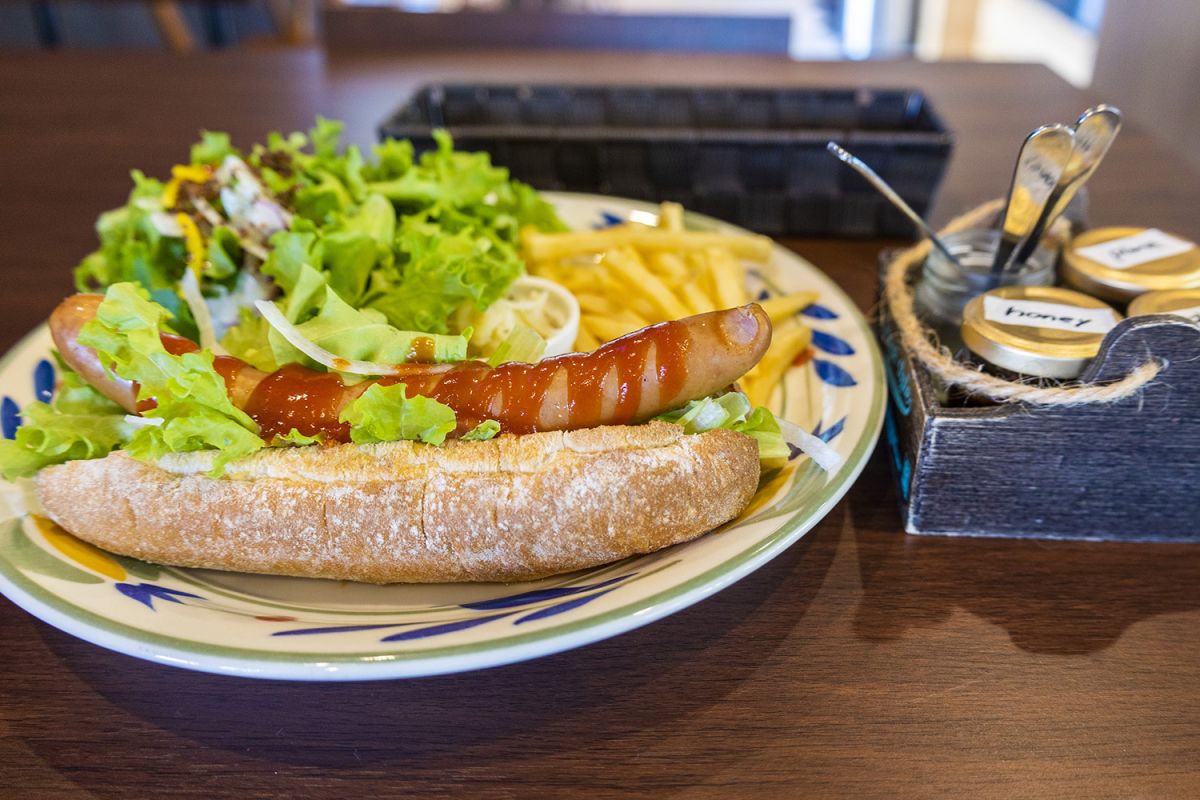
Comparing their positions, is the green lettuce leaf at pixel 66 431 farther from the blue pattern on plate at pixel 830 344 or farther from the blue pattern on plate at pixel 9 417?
the blue pattern on plate at pixel 830 344

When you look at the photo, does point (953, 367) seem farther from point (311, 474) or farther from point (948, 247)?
point (311, 474)

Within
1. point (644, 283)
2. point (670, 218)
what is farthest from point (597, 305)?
point (670, 218)

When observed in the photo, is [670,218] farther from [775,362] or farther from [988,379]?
[988,379]

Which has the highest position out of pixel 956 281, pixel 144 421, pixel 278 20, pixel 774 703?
pixel 278 20

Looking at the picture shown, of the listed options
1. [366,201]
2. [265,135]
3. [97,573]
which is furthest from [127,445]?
[265,135]

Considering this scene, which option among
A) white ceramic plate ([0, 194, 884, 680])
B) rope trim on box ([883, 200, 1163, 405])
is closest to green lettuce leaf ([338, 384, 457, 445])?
white ceramic plate ([0, 194, 884, 680])

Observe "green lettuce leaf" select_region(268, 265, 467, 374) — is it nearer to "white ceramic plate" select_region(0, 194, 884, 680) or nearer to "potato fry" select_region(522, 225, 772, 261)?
"white ceramic plate" select_region(0, 194, 884, 680)
